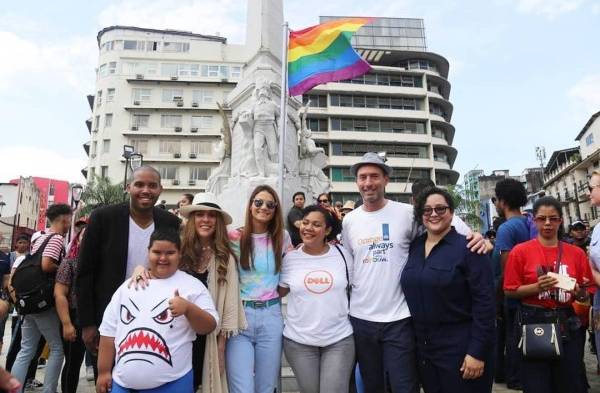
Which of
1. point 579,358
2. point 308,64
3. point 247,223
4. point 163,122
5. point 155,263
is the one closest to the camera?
point 155,263

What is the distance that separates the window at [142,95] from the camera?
46125mm

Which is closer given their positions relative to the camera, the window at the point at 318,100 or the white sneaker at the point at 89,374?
the white sneaker at the point at 89,374

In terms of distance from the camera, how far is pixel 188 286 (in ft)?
9.23

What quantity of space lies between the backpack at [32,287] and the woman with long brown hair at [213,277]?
210 centimetres

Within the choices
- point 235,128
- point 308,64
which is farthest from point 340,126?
point 308,64

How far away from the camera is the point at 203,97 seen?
154ft

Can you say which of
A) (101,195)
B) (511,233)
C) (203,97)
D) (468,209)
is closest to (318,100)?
(203,97)

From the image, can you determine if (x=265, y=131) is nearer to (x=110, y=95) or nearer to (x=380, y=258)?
(x=380, y=258)

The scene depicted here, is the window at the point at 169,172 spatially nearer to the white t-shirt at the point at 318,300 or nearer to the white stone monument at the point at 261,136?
the white stone monument at the point at 261,136

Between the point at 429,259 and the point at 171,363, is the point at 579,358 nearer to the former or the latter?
the point at 429,259

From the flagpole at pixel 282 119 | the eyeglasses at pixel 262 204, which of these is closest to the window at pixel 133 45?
the flagpole at pixel 282 119

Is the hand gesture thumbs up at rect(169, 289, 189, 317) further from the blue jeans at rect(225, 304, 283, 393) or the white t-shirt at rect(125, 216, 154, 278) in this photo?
the white t-shirt at rect(125, 216, 154, 278)

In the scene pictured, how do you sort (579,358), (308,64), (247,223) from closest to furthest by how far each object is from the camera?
(579,358), (247,223), (308,64)

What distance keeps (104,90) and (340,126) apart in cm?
2764
